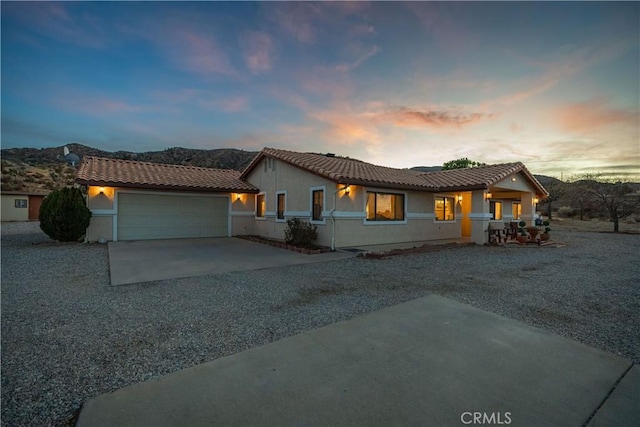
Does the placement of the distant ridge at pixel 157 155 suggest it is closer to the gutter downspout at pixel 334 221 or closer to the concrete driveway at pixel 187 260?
the concrete driveway at pixel 187 260

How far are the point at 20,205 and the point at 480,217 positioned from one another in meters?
38.1

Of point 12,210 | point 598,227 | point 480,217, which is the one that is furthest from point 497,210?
point 12,210

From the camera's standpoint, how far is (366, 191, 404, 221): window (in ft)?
42.2

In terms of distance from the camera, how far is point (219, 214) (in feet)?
55.6

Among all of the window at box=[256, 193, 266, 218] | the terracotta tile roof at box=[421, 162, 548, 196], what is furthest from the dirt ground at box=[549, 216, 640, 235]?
the window at box=[256, 193, 266, 218]

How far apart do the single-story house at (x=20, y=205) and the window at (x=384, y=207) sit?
3166 centimetres

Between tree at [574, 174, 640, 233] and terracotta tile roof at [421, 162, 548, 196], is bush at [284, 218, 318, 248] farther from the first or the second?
tree at [574, 174, 640, 233]

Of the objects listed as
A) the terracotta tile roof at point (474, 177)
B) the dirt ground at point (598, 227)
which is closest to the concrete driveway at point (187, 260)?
the terracotta tile roof at point (474, 177)

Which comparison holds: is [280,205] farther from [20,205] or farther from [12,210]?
[12,210]

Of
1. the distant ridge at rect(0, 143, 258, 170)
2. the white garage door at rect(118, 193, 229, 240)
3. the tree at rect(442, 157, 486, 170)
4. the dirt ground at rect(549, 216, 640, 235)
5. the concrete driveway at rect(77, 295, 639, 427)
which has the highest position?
the distant ridge at rect(0, 143, 258, 170)

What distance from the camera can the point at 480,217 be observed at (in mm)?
13852

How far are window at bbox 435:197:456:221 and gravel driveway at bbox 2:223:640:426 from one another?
682 cm

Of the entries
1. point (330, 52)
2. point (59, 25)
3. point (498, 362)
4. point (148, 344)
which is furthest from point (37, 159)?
point (498, 362)

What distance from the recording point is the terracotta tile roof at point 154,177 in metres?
13.6
